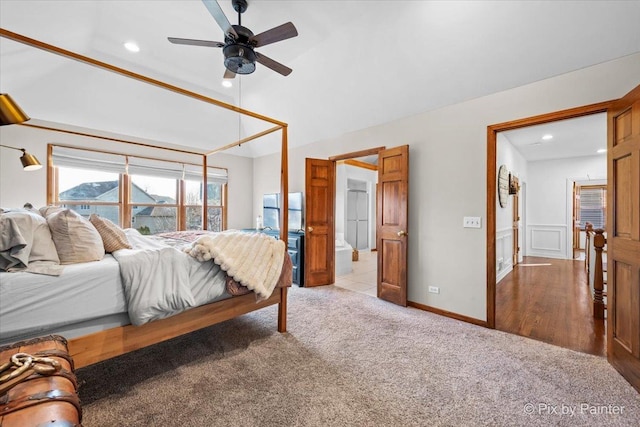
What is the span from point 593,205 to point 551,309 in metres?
5.97

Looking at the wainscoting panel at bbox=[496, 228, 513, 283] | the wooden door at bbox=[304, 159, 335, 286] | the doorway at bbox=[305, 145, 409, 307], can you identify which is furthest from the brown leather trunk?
the wainscoting panel at bbox=[496, 228, 513, 283]

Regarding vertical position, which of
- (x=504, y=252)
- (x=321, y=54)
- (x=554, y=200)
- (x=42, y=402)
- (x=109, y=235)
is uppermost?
(x=321, y=54)

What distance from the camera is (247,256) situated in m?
2.26

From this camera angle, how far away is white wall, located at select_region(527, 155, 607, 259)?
6.37 m

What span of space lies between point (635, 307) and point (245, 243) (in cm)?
290

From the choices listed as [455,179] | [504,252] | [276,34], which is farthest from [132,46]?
[504,252]

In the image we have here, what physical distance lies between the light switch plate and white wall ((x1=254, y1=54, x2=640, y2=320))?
1.9 inches

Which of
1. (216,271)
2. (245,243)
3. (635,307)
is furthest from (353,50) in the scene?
(635,307)

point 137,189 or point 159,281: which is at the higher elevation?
point 137,189

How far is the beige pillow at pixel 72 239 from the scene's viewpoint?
1.62 metres

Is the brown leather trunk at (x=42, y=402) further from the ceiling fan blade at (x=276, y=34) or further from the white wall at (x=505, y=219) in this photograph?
the white wall at (x=505, y=219)

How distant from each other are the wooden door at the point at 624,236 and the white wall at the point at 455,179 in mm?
466

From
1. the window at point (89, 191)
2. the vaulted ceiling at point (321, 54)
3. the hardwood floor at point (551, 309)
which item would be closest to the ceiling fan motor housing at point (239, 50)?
the vaulted ceiling at point (321, 54)

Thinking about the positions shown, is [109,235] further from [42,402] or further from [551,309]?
[551,309]
